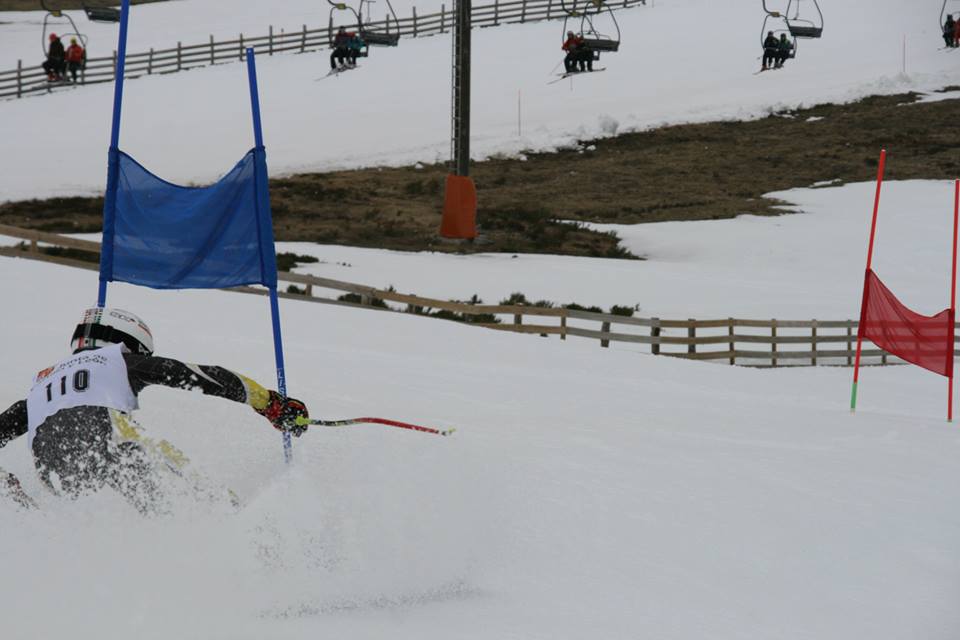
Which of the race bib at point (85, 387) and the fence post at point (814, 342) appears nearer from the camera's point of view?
the race bib at point (85, 387)

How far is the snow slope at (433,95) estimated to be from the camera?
40.7m

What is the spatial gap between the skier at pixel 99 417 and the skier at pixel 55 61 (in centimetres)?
2901

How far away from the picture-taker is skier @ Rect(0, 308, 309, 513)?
5.39 m

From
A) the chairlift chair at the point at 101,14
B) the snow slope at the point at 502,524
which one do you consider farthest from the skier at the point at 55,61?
the snow slope at the point at 502,524

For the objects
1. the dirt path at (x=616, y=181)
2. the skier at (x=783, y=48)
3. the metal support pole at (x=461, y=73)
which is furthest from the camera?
the skier at (x=783, y=48)

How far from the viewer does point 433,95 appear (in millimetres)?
49500

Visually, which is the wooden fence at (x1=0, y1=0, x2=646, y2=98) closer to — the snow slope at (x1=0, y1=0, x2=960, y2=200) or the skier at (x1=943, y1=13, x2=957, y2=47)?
the snow slope at (x1=0, y1=0, x2=960, y2=200)

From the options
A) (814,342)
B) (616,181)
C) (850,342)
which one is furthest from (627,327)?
(616,181)

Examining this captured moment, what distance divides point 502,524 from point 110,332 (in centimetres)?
286

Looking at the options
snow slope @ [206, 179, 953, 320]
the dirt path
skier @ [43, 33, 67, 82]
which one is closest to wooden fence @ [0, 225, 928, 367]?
snow slope @ [206, 179, 953, 320]

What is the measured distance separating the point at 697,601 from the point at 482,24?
182 ft

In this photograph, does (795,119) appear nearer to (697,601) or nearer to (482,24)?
(482,24)

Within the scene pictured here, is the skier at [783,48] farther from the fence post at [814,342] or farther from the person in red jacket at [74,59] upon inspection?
the person in red jacket at [74,59]

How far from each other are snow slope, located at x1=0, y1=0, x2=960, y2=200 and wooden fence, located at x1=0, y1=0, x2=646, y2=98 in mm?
905
